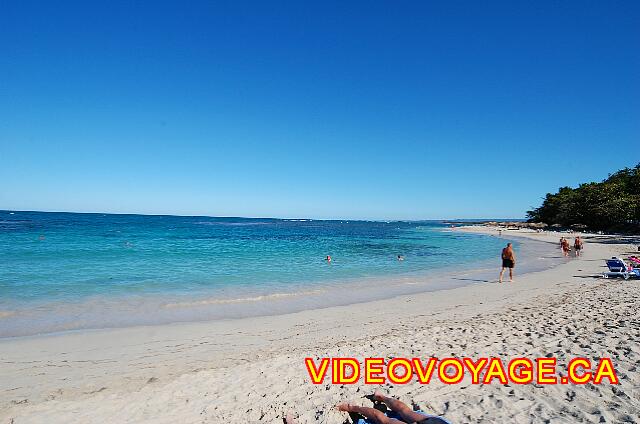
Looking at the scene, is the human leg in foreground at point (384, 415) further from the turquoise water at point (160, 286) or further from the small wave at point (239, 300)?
the small wave at point (239, 300)

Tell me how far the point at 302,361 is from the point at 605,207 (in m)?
61.8

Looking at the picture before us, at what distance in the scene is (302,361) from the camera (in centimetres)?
601

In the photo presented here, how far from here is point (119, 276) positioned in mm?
15656

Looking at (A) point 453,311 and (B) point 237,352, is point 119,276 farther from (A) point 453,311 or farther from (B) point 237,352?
(A) point 453,311

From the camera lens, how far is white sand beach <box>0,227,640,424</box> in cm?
427

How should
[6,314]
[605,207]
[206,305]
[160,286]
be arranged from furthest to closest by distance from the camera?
[605,207]
[160,286]
[206,305]
[6,314]

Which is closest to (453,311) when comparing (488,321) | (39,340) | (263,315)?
(488,321)

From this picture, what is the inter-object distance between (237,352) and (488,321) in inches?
224

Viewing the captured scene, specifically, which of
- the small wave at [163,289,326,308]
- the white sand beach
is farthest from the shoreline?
the white sand beach

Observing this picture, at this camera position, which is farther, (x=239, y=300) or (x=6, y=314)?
(x=239, y=300)

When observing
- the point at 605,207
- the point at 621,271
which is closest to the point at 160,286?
the point at 621,271

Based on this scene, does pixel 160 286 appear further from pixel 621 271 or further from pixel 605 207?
pixel 605 207

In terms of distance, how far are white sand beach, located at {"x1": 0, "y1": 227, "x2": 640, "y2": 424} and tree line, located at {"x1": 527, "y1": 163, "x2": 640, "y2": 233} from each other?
155 feet

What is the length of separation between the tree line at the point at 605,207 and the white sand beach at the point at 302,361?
155 feet
